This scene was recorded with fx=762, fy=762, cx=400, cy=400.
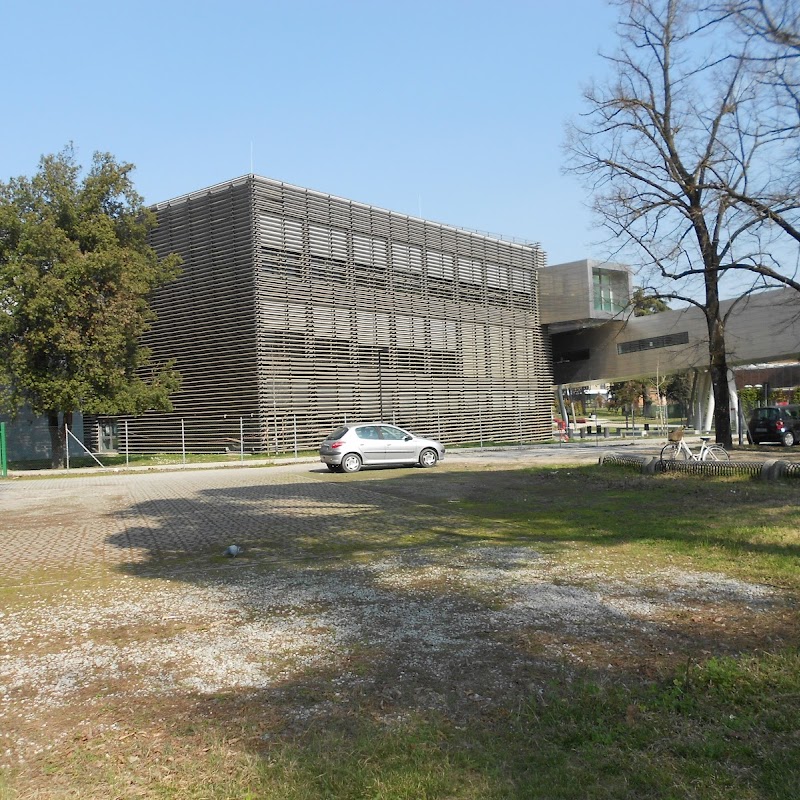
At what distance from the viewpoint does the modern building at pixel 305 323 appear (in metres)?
32.6

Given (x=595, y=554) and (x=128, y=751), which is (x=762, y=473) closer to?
(x=595, y=554)

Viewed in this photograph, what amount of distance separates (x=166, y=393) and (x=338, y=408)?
8.40 metres

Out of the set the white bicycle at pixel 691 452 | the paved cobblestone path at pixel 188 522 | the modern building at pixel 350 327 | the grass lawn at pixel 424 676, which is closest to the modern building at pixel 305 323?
the modern building at pixel 350 327

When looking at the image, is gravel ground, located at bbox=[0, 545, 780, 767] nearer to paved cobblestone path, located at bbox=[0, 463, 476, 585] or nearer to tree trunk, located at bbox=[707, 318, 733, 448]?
paved cobblestone path, located at bbox=[0, 463, 476, 585]

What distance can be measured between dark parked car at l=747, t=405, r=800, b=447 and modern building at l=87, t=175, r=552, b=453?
15091 mm

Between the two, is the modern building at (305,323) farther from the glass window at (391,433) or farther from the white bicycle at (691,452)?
the white bicycle at (691,452)

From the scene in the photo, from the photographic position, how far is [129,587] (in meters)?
7.36

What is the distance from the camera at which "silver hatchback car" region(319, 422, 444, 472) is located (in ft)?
75.1

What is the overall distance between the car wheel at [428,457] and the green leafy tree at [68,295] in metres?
11.5

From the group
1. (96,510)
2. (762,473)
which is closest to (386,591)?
(96,510)

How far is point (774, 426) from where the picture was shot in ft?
106

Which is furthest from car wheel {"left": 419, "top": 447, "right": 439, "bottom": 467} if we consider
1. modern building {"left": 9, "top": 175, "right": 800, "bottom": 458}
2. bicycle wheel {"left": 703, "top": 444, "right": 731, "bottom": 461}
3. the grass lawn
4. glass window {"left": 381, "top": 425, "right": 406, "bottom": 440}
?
the grass lawn

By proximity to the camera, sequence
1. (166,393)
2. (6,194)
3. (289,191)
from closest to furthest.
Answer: (6,194)
(166,393)
(289,191)

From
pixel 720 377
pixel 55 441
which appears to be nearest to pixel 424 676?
pixel 720 377
